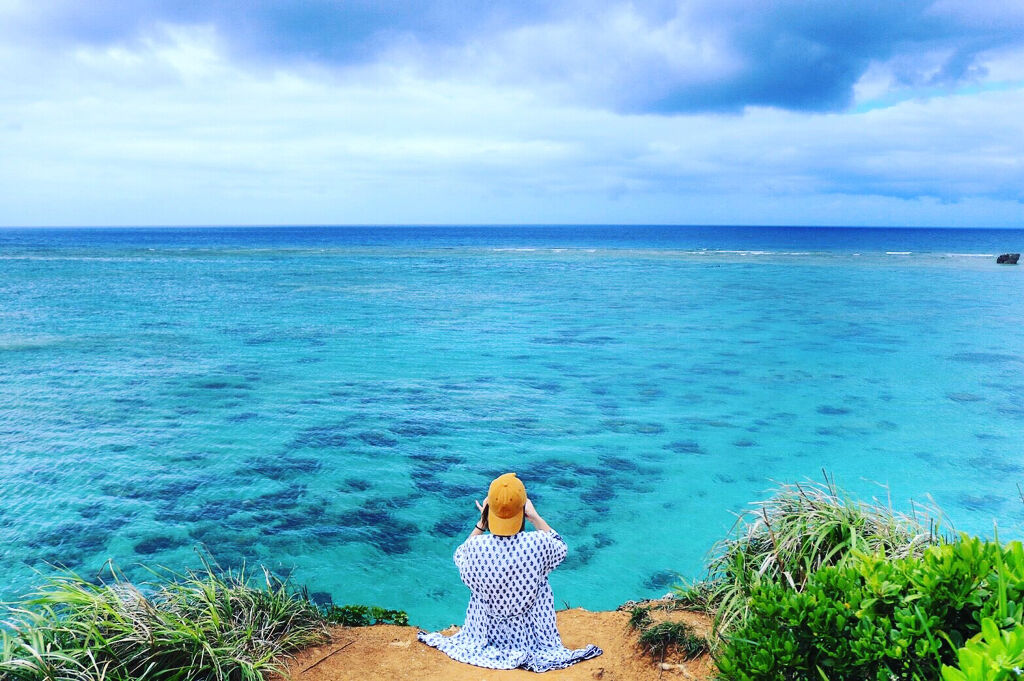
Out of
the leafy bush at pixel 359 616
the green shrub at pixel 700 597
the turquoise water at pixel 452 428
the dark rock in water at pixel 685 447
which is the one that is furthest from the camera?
the dark rock in water at pixel 685 447

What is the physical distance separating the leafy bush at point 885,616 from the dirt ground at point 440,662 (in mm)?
1647

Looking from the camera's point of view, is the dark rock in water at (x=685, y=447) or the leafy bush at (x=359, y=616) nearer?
the leafy bush at (x=359, y=616)

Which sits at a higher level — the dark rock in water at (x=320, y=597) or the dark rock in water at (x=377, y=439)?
the dark rock in water at (x=377, y=439)

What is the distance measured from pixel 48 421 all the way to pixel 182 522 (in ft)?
22.4

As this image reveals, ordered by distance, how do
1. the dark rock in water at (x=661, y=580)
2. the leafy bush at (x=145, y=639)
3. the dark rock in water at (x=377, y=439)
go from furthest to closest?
1. the dark rock in water at (x=377, y=439)
2. the dark rock in water at (x=661, y=580)
3. the leafy bush at (x=145, y=639)

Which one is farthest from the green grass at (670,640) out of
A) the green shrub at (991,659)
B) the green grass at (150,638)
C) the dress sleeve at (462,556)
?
the green shrub at (991,659)

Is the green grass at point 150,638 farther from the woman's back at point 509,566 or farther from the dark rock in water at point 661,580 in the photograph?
the dark rock in water at point 661,580

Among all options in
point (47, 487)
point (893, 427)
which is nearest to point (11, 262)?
point (47, 487)

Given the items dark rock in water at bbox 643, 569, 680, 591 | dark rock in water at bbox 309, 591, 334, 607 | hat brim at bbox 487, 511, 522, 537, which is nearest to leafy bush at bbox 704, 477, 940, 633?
hat brim at bbox 487, 511, 522, 537

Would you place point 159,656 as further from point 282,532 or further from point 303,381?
point 303,381

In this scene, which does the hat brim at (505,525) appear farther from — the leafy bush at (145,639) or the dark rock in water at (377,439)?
the dark rock in water at (377,439)

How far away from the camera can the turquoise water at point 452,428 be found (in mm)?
10055

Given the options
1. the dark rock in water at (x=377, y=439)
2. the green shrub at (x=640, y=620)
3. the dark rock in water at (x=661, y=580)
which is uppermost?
the green shrub at (x=640, y=620)

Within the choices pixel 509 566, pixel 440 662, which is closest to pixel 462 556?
pixel 509 566
